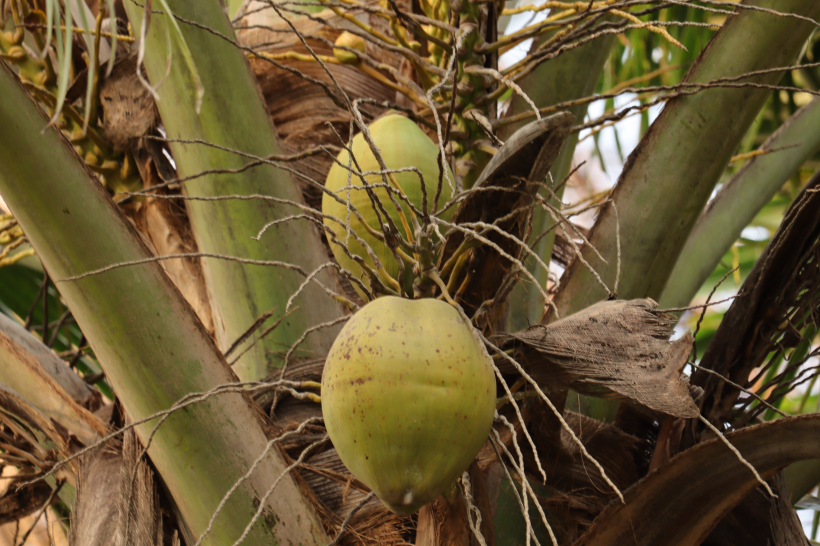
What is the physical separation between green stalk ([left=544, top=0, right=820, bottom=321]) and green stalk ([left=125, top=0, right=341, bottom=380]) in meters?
0.50

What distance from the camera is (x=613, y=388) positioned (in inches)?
29.3

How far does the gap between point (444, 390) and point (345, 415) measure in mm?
101

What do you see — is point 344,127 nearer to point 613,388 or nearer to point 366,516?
point 366,516

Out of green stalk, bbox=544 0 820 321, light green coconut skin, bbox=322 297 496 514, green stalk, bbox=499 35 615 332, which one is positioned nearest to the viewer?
light green coconut skin, bbox=322 297 496 514

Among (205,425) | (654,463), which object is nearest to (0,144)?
(205,425)

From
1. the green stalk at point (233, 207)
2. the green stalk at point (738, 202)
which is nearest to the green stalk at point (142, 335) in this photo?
the green stalk at point (233, 207)

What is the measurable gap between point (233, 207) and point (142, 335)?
393 mm

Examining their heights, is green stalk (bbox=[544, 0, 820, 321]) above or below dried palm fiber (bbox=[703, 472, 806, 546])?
above

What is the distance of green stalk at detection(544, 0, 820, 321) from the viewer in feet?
3.90

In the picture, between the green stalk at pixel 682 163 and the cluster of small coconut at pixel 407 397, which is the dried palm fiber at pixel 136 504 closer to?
the cluster of small coconut at pixel 407 397

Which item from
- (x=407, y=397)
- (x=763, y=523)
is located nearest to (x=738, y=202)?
(x=763, y=523)

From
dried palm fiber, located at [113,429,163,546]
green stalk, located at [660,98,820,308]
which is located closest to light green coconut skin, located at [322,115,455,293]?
dried palm fiber, located at [113,429,163,546]

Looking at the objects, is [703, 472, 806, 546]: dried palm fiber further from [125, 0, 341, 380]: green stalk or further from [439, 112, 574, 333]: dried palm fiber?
[125, 0, 341, 380]: green stalk

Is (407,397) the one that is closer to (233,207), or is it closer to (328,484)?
(328,484)
